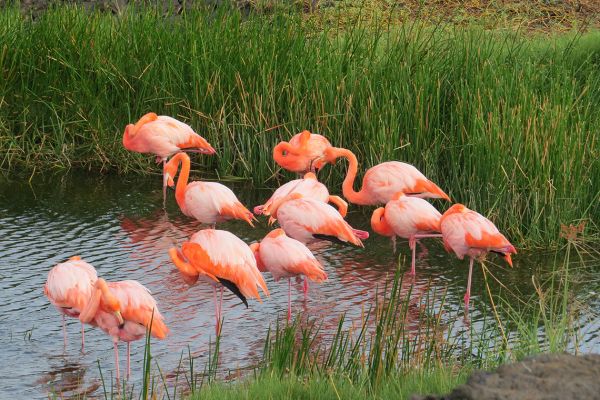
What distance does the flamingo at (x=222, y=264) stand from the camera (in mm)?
5676

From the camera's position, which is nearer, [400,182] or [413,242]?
[413,242]

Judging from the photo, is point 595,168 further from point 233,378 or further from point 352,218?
point 233,378

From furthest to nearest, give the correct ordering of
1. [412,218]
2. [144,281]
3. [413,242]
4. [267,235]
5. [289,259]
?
1. [413,242]
2. [412,218]
3. [144,281]
4. [267,235]
5. [289,259]

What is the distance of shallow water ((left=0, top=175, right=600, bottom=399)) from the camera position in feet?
17.0

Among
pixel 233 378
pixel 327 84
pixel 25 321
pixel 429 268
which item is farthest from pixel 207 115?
pixel 233 378

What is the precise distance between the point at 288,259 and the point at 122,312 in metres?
1.15

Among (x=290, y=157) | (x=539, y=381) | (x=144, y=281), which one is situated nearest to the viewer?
(x=539, y=381)

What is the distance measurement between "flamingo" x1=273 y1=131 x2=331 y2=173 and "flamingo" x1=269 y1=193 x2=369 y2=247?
2.85 ft

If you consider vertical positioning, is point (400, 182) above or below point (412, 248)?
above

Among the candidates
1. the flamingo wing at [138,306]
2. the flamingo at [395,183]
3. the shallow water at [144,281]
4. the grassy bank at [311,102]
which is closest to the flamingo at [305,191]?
the flamingo at [395,183]

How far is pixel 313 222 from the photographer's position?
6.58 meters

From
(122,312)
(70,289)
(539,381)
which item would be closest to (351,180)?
(70,289)

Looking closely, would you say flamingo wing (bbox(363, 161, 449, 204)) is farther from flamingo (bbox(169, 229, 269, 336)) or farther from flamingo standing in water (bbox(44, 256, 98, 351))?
flamingo standing in water (bbox(44, 256, 98, 351))

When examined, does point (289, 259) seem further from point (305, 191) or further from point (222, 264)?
point (305, 191)
